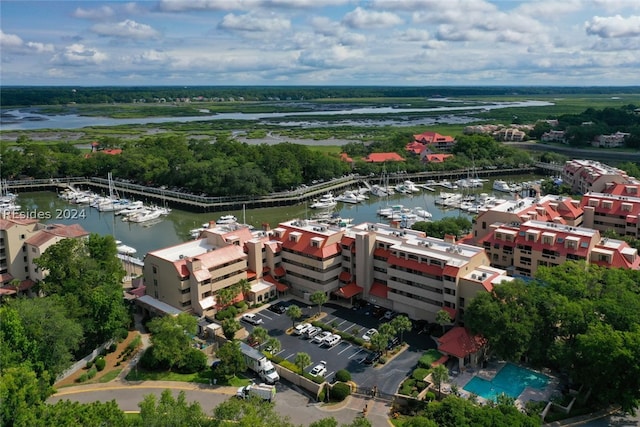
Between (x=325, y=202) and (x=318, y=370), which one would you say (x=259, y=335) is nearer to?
(x=318, y=370)

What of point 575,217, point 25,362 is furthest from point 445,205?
point 25,362

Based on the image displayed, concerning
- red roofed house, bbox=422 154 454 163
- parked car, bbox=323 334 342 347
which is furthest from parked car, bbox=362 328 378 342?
red roofed house, bbox=422 154 454 163

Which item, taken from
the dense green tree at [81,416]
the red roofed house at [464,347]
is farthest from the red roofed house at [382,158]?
the dense green tree at [81,416]

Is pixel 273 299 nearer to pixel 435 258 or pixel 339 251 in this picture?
pixel 339 251

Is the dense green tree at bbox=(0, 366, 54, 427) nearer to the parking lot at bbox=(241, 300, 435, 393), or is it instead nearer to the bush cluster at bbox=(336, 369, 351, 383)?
the parking lot at bbox=(241, 300, 435, 393)

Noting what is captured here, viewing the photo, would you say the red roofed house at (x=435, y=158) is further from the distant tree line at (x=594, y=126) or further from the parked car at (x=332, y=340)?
the parked car at (x=332, y=340)

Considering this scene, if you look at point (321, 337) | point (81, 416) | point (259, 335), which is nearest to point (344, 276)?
point (321, 337)
